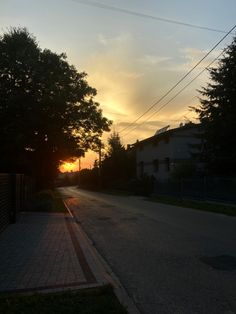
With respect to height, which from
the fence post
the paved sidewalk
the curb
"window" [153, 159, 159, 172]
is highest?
"window" [153, 159, 159, 172]

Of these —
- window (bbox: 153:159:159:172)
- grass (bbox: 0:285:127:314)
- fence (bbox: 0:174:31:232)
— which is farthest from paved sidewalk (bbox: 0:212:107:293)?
window (bbox: 153:159:159:172)

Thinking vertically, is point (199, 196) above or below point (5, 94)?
below

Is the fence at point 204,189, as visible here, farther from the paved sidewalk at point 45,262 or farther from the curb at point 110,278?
the curb at point 110,278

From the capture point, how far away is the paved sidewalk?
7.51 m

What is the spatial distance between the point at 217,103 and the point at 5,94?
1498cm

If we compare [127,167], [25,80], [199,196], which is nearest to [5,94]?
→ [25,80]

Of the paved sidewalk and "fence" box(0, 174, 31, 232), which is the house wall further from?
Answer: the paved sidewalk

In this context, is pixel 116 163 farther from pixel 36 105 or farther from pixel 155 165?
pixel 36 105

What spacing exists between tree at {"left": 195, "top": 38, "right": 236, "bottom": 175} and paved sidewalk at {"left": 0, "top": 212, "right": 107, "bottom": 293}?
2112cm

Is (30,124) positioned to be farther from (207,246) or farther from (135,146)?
(135,146)

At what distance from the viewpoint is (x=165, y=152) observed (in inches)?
2004

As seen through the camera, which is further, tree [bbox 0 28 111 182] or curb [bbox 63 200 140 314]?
tree [bbox 0 28 111 182]

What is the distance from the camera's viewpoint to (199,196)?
107 ft

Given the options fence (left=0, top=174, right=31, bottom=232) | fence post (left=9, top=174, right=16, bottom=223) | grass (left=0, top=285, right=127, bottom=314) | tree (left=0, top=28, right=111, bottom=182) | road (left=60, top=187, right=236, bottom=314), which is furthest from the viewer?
tree (left=0, top=28, right=111, bottom=182)
